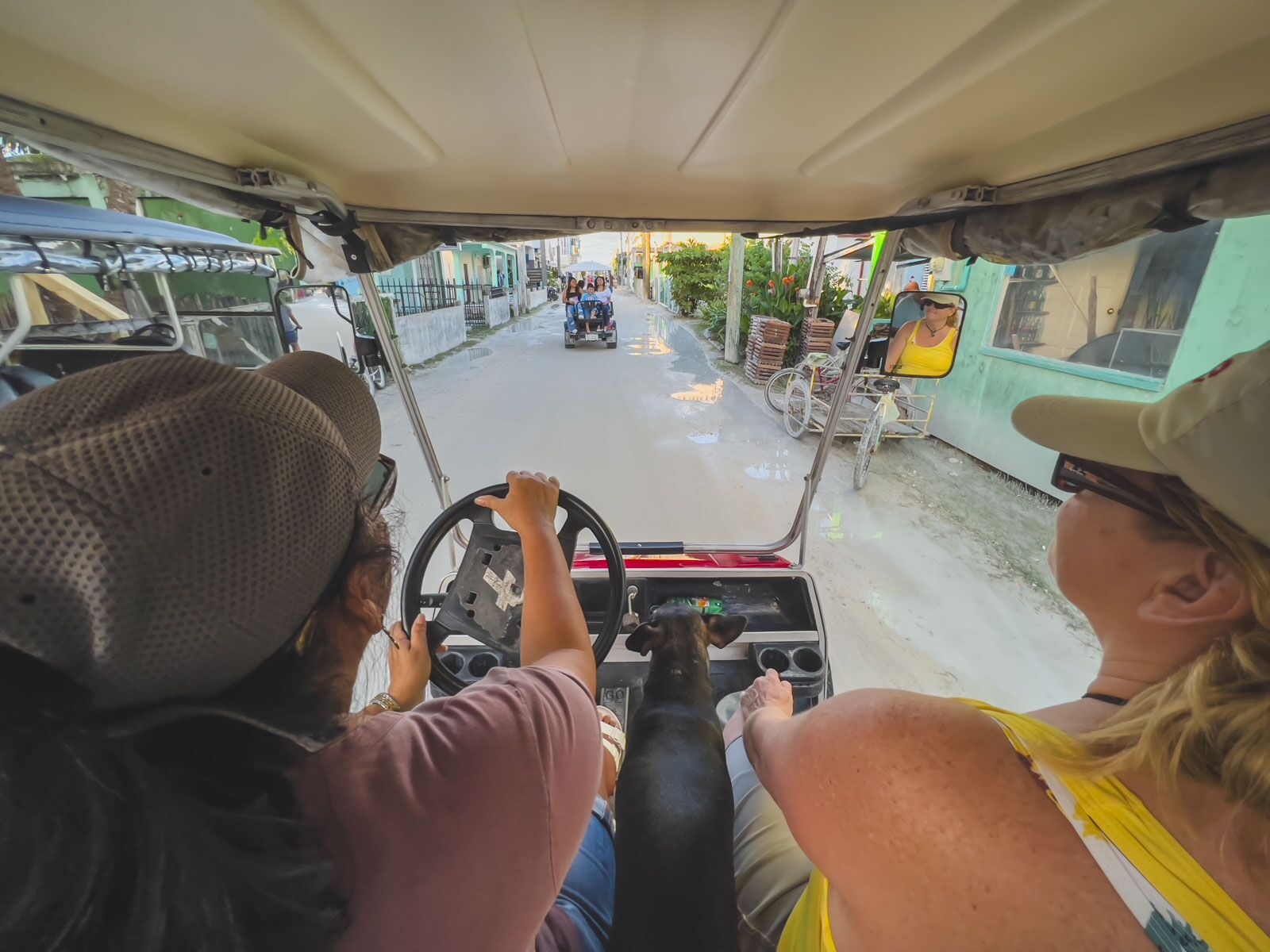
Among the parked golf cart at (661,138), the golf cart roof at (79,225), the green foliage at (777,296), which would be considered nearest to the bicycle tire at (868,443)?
the green foliage at (777,296)

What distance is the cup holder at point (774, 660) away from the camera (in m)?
2.29

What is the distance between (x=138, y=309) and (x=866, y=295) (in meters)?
6.94

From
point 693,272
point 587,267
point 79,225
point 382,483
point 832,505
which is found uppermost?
point 587,267

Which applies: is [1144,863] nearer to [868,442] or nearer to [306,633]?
[306,633]

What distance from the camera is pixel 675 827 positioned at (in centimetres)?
128

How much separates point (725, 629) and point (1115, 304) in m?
6.43

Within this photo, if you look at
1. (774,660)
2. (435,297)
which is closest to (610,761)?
(774,660)

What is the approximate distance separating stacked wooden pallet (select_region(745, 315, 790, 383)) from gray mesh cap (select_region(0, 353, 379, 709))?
10.0m

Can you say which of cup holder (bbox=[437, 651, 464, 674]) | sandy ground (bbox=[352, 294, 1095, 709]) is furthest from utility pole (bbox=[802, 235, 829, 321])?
cup holder (bbox=[437, 651, 464, 674])

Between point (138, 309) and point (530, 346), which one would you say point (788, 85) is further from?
point (530, 346)

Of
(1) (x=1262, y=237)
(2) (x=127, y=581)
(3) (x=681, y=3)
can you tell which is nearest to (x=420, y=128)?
(3) (x=681, y=3)

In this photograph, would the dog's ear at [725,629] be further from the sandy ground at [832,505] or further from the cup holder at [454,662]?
the sandy ground at [832,505]

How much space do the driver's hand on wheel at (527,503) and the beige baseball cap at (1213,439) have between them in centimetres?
120

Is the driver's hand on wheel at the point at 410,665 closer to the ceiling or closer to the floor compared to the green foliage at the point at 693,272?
closer to the floor
